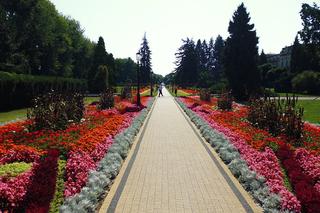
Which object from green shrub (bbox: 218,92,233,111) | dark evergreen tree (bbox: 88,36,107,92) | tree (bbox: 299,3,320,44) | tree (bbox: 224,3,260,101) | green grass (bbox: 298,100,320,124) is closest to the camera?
green grass (bbox: 298,100,320,124)

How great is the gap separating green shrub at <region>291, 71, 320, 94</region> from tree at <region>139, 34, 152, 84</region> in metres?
57.0

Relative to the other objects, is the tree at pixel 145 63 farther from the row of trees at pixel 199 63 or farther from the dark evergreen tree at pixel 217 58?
the dark evergreen tree at pixel 217 58

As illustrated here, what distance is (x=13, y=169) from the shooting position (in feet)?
29.7

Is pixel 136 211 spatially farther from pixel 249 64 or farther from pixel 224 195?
pixel 249 64

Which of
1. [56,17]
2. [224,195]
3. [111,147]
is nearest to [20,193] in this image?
[224,195]

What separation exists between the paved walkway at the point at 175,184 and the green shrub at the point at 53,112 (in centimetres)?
404

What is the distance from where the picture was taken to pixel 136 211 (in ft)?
23.0

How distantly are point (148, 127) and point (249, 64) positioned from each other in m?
26.6

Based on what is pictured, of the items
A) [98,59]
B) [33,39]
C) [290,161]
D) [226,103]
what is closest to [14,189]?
[290,161]

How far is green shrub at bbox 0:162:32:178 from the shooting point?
28.0ft

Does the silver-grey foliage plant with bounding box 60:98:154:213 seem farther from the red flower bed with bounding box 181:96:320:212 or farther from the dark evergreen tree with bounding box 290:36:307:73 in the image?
the dark evergreen tree with bounding box 290:36:307:73

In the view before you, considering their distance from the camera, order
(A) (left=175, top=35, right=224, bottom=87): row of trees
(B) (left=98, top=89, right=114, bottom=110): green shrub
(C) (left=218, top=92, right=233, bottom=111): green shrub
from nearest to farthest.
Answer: (C) (left=218, top=92, right=233, bottom=111): green shrub
(B) (left=98, top=89, right=114, bottom=110): green shrub
(A) (left=175, top=35, right=224, bottom=87): row of trees

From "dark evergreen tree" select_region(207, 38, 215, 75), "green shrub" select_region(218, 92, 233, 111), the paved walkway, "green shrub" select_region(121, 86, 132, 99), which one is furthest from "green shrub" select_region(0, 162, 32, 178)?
"dark evergreen tree" select_region(207, 38, 215, 75)

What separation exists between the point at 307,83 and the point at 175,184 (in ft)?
186
